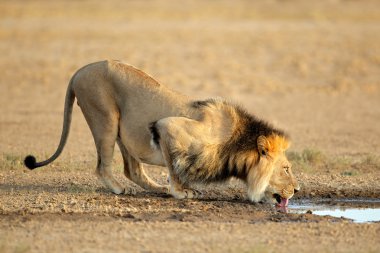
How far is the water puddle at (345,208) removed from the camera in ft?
29.0

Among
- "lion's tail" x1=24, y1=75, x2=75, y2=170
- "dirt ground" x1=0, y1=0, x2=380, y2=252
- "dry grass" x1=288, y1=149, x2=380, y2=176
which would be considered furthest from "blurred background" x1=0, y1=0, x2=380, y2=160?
"lion's tail" x1=24, y1=75, x2=75, y2=170

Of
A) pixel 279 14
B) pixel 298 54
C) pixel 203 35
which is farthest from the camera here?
pixel 279 14

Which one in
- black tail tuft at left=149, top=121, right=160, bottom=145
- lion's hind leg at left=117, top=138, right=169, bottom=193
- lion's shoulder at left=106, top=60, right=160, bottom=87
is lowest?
lion's hind leg at left=117, top=138, right=169, bottom=193

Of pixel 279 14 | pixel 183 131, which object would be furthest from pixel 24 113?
pixel 279 14

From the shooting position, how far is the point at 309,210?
8.98 metres

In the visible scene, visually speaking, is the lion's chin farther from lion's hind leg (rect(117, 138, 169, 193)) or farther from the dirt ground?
lion's hind leg (rect(117, 138, 169, 193))

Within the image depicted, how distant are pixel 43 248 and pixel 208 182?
253cm

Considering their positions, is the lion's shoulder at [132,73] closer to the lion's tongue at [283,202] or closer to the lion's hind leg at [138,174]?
the lion's hind leg at [138,174]

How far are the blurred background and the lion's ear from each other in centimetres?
415

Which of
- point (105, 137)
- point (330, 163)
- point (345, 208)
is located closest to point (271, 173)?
point (345, 208)

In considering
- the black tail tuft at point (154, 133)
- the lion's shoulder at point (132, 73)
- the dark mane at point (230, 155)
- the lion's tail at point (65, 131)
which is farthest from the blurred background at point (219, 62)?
the dark mane at point (230, 155)

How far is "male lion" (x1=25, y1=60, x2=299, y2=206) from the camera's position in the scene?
888 cm

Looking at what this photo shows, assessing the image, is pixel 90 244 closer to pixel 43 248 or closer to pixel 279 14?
pixel 43 248

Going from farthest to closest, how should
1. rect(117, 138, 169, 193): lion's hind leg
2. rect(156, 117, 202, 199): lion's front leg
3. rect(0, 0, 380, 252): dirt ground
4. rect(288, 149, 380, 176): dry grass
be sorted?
rect(288, 149, 380, 176): dry grass < rect(117, 138, 169, 193): lion's hind leg < rect(156, 117, 202, 199): lion's front leg < rect(0, 0, 380, 252): dirt ground
